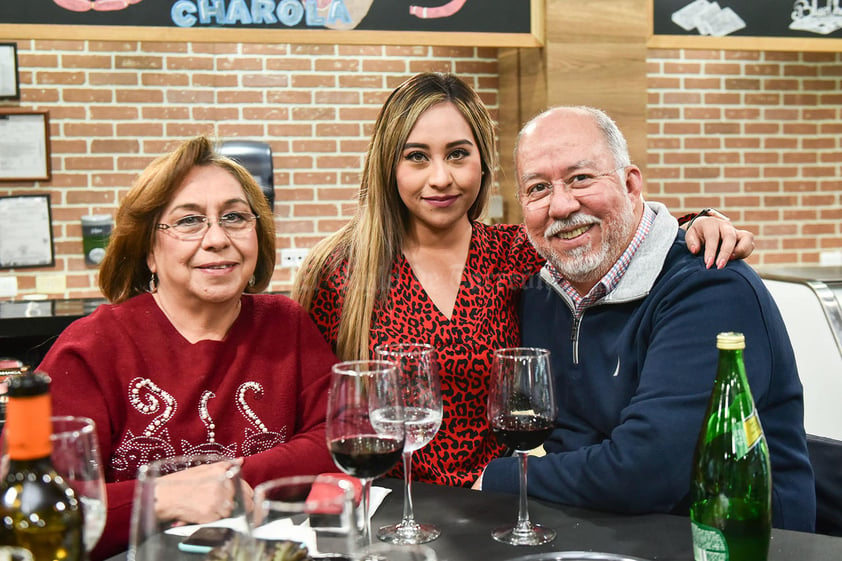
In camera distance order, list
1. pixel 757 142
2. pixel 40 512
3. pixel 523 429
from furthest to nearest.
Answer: pixel 757 142
pixel 523 429
pixel 40 512

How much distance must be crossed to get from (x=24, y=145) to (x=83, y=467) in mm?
3710

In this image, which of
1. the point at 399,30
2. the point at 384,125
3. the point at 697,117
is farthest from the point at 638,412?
the point at 697,117

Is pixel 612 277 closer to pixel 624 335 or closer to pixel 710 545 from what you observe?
pixel 624 335

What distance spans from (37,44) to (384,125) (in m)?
2.90

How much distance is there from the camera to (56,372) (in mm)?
1555

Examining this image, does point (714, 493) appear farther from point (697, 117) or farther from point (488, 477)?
point (697, 117)

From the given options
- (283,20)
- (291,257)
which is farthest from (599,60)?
(291,257)

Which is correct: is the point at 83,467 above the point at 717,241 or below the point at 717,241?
below

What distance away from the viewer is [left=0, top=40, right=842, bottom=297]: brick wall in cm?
416

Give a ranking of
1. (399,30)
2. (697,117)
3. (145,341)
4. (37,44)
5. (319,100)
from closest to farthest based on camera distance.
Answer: (145,341)
(399,30)
(37,44)
(319,100)
(697,117)

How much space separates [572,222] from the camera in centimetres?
174

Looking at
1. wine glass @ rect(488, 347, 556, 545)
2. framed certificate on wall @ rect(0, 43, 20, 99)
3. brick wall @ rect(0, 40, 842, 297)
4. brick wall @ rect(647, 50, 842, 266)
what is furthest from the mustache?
framed certificate on wall @ rect(0, 43, 20, 99)

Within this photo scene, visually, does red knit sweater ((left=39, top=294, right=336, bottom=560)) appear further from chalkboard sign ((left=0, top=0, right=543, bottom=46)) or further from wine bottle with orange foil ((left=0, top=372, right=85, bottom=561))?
chalkboard sign ((left=0, top=0, right=543, bottom=46))

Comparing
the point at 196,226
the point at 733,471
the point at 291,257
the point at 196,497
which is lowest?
the point at 733,471
